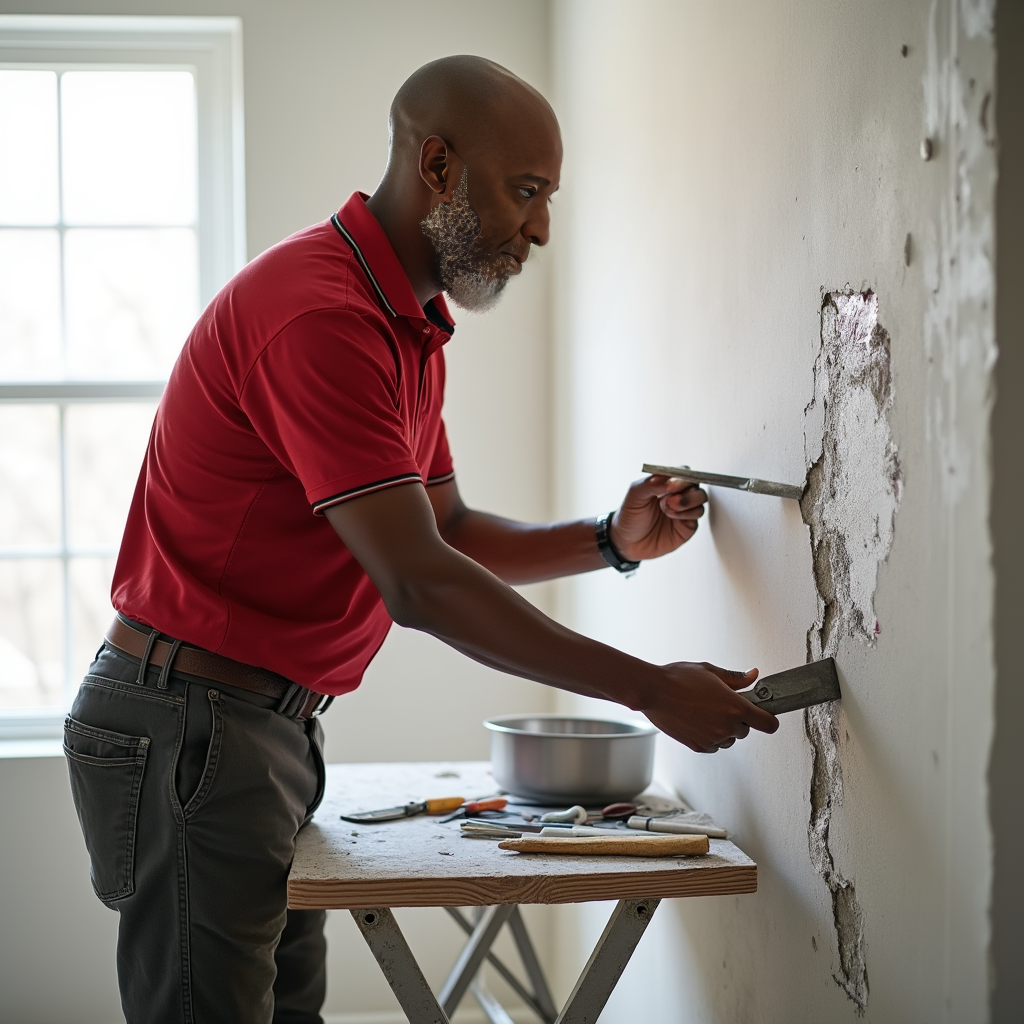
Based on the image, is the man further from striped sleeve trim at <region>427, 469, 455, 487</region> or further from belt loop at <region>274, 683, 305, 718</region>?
striped sleeve trim at <region>427, 469, 455, 487</region>

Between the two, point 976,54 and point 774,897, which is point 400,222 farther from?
point 774,897

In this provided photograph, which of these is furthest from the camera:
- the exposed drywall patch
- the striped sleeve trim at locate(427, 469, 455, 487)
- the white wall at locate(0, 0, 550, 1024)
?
Result: the white wall at locate(0, 0, 550, 1024)

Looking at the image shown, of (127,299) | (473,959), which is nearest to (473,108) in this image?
(473,959)

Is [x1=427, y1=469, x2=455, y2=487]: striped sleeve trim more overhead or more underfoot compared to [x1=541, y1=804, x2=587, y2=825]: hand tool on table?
more overhead

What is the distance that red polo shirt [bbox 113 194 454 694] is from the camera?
1.35m

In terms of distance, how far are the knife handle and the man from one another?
0.19 m


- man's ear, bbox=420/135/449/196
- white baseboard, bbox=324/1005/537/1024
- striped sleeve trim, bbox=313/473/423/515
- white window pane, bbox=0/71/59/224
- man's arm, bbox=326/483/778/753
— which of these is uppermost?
white window pane, bbox=0/71/59/224

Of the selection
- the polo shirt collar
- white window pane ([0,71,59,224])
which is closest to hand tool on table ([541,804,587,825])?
the polo shirt collar

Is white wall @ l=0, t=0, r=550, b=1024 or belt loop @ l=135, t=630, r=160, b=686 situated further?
white wall @ l=0, t=0, r=550, b=1024

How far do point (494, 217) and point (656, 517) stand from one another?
0.55 m

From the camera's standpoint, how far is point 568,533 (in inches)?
76.5

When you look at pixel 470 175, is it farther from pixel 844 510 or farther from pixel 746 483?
pixel 844 510

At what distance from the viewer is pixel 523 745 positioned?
1736 millimetres

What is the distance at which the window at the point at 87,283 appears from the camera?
127 inches
